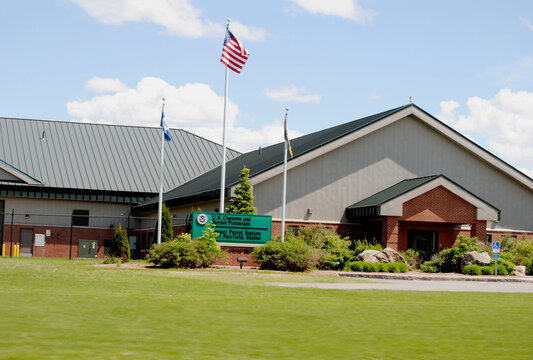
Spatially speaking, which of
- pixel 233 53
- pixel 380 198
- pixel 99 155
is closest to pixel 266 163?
pixel 380 198

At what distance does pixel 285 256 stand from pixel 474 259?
8905 millimetres

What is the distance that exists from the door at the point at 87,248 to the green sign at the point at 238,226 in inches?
792

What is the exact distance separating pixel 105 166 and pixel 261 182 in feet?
66.5

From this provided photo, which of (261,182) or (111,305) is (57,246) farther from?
(111,305)

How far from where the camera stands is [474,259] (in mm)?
31078

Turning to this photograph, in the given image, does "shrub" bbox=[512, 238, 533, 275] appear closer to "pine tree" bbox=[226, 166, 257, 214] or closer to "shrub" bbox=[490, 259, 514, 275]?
"shrub" bbox=[490, 259, 514, 275]

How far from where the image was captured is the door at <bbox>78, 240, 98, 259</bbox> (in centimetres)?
4889

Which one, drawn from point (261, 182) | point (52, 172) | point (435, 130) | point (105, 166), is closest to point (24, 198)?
point (52, 172)

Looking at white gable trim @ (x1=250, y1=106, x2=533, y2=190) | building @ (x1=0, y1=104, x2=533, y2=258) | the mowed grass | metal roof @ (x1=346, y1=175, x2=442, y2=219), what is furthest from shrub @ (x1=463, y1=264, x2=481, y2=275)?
the mowed grass

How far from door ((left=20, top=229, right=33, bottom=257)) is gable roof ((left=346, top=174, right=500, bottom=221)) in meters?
24.3

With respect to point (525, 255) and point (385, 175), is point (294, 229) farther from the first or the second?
point (525, 255)

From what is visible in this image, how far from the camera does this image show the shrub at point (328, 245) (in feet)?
102

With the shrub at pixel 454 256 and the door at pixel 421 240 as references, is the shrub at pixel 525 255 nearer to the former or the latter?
the shrub at pixel 454 256

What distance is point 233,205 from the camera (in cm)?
3381
